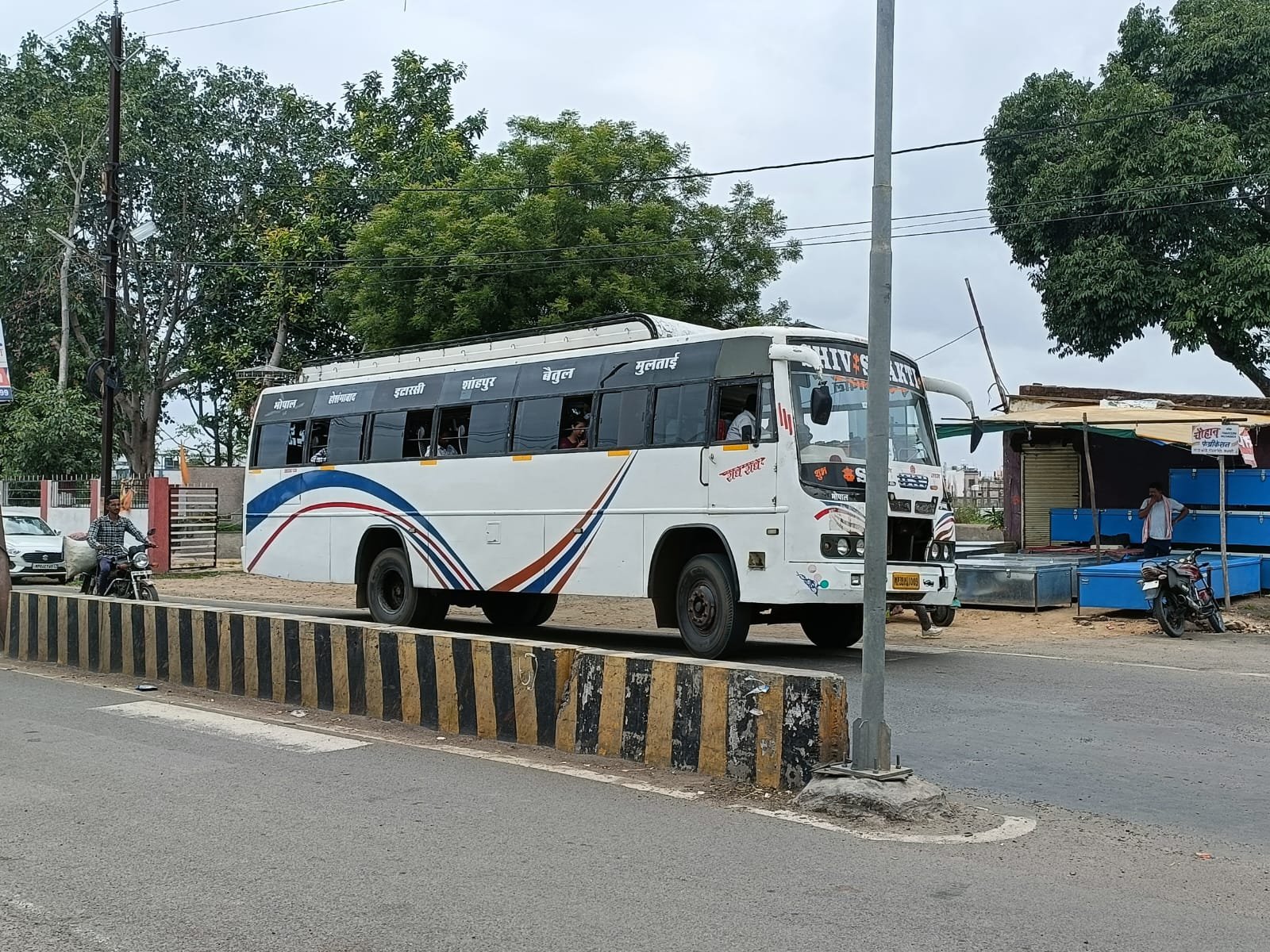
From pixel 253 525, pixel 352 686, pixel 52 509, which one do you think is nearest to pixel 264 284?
pixel 52 509

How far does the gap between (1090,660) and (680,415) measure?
511 cm

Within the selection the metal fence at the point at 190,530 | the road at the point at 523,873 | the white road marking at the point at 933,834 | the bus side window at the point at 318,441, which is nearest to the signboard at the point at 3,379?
the bus side window at the point at 318,441

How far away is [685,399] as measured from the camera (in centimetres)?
1359

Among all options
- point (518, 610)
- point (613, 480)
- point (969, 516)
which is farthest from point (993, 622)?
point (969, 516)

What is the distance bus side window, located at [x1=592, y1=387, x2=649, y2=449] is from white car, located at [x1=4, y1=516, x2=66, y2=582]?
56.2ft

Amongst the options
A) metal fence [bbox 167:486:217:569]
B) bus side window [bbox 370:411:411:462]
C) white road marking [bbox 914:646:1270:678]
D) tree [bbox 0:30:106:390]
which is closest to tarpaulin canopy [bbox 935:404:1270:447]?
white road marking [bbox 914:646:1270:678]

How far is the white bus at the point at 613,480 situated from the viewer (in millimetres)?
12695

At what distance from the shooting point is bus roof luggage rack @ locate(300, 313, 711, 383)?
572 inches

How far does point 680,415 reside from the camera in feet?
A: 44.7

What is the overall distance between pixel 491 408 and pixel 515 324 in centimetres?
1013

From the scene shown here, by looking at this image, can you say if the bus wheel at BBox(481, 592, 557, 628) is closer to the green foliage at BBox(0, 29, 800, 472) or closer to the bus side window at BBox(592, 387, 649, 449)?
the bus side window at BBox(592, 387, 649, 449)

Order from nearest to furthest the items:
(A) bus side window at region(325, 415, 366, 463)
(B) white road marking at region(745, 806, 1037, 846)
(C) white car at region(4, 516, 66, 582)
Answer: (B) white road marking at region(745, 806, 1037, 846) → (A) bus side window at region(325, 415, 366, 463) → (C) white car at region(4, 516, 66, 582)

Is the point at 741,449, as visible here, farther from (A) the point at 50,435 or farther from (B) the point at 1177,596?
(A) the point at 50,435

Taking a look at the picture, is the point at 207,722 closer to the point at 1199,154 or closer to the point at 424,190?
the point at 424,190
